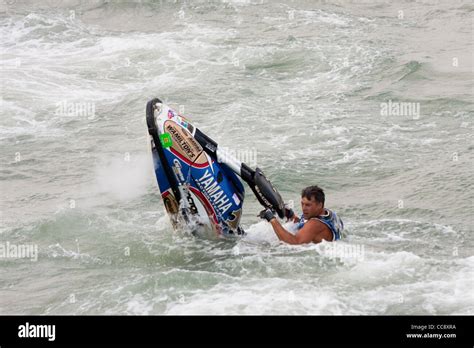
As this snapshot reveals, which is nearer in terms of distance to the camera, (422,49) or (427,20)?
(422,49)

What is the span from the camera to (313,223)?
29.9 ft

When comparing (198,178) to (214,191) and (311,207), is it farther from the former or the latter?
(311,207)

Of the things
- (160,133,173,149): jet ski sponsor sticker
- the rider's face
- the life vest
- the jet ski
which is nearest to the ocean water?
the life vest

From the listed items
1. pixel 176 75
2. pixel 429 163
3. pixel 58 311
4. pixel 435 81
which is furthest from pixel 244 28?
pixel 58 311

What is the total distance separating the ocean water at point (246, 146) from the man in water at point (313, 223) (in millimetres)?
166

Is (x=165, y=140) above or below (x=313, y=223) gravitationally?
above

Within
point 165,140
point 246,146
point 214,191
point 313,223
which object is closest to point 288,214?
point 313,223

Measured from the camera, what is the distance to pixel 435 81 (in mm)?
16375

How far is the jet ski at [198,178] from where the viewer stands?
925 centimetres

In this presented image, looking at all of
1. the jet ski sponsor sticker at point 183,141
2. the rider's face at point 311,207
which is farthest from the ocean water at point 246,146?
the jet ski sponsor sticker at point 183,141

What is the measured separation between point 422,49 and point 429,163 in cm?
688

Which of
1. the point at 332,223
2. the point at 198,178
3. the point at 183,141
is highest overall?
the point at 183,141

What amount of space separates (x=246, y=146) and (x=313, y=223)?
4.46 metres
